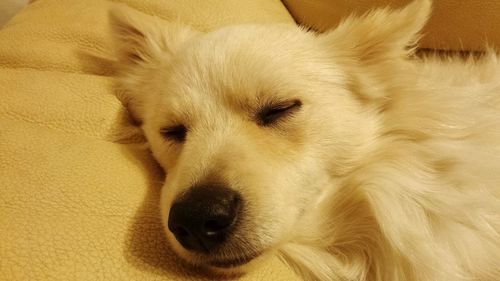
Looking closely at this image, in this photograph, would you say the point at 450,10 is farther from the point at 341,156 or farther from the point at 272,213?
the point at 272,213

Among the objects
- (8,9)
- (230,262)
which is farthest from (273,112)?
(8,9)

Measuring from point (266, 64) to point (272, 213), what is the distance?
1.26 feet

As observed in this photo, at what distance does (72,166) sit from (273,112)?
0.44 metres

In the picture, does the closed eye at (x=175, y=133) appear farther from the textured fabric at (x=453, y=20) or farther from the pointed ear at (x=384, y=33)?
the textured fabric at (x=453, y=20)

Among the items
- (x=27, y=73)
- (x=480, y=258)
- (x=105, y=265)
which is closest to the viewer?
(x=105, y=265)

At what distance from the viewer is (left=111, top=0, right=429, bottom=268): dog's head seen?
2.75 feet

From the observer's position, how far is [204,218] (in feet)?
2.58

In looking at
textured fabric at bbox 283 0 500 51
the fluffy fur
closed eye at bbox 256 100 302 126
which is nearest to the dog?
closed eye at bbox 256 100 302 126

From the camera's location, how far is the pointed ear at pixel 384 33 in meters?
1.17

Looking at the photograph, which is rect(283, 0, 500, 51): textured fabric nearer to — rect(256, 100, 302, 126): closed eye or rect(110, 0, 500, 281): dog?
rect(110, 0, 500, 281): dog

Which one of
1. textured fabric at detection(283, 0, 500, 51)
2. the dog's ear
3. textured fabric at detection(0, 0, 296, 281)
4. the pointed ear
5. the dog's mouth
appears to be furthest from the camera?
textured fabric at detection(283, 0, 500, 51)

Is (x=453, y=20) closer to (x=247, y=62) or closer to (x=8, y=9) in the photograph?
(x=247, y=62)

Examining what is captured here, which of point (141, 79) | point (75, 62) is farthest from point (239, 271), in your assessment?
point (75, 62)

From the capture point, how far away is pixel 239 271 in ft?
2.76
